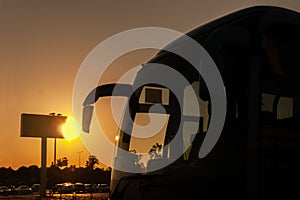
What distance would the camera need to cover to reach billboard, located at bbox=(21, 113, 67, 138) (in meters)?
60.2

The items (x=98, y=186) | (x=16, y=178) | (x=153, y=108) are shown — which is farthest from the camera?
(x=16, y=178)

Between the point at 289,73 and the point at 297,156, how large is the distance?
2.79 ft

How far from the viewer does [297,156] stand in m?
5.61

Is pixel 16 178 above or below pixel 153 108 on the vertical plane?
below

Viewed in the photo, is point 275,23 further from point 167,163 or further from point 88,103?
point 88,103

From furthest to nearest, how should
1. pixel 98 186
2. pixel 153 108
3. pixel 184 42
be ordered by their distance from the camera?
Answer: pixel 98 186
pixel 153 108
pixel 184 42

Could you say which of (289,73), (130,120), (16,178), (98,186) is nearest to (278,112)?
(289,73)

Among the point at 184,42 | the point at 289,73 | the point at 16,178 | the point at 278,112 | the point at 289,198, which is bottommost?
the point at 16,178

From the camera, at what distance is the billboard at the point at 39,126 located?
60250 mm

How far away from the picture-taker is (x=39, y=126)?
60938 millimetres

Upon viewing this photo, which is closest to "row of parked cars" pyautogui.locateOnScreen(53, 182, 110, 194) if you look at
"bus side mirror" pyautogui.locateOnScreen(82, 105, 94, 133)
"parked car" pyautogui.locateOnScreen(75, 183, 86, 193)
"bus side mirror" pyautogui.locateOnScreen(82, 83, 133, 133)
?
"parked car" pyautogui.locateOnScreen(75, 183, 86, 193)

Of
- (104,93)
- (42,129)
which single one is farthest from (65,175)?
(104,93)

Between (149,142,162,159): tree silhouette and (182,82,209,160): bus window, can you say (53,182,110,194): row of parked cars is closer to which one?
(149,142,162,159): tree silhouette

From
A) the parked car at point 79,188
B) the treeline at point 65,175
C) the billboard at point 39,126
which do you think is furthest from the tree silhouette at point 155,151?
the treeline at point 65,175
